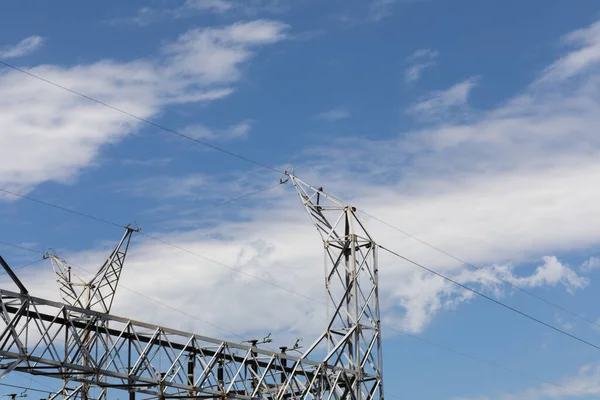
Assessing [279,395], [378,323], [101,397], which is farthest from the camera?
[101,397]

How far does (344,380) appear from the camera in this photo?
45.4 m

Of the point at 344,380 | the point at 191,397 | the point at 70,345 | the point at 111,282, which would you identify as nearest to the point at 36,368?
the point at 70,345

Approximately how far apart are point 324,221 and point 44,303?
17.6 meters

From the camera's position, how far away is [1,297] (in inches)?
1245

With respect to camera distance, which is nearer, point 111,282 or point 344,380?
point 344,380

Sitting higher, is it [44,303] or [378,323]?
[378,323]

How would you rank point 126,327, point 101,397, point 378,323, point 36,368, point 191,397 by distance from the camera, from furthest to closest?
point 101,397, point 378,323, point 191,397, point 126,327, point 36,368

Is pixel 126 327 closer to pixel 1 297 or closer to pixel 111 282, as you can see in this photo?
pixel 1 297

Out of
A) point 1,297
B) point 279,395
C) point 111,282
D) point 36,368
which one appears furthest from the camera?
point 111,282

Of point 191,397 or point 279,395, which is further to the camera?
point 279,395

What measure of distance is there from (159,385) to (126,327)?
2.86 metres

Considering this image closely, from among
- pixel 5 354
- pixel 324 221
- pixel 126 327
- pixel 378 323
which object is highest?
pixel 324 221

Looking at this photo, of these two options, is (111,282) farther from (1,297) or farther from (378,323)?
(1,297)

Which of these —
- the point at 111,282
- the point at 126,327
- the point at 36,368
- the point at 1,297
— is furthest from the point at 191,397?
the point at 111,282
